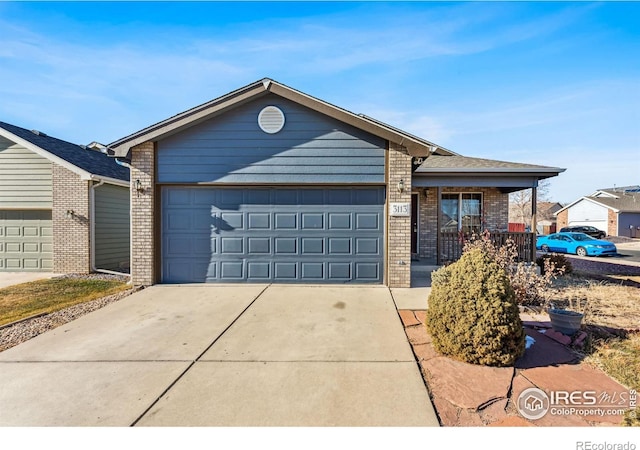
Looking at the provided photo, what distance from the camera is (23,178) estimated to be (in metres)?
9.52

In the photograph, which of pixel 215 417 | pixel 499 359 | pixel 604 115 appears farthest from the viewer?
pixel 604 115

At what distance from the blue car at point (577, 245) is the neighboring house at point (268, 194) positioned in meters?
14.6

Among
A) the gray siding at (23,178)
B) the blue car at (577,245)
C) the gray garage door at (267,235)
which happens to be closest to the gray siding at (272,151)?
the gray garage door at (267,235)

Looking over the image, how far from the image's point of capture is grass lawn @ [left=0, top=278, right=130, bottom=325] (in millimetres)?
5529

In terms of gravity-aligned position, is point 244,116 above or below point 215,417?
above

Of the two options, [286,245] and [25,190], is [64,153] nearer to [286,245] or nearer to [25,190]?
[25,190]

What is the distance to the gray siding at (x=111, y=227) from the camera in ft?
32.0

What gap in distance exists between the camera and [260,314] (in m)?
5.20

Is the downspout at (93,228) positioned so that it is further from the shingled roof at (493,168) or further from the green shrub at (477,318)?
the shingled roof at (493,168)

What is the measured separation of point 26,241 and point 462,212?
1493 centimetres

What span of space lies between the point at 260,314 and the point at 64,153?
9855 mm

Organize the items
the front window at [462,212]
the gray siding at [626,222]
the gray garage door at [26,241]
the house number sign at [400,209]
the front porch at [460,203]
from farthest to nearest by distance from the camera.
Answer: the gray siding at [626,222], the front window at [462,212], the gray garage door at [26,241], the front porch at [460,203], the house number sign at [400,209]
